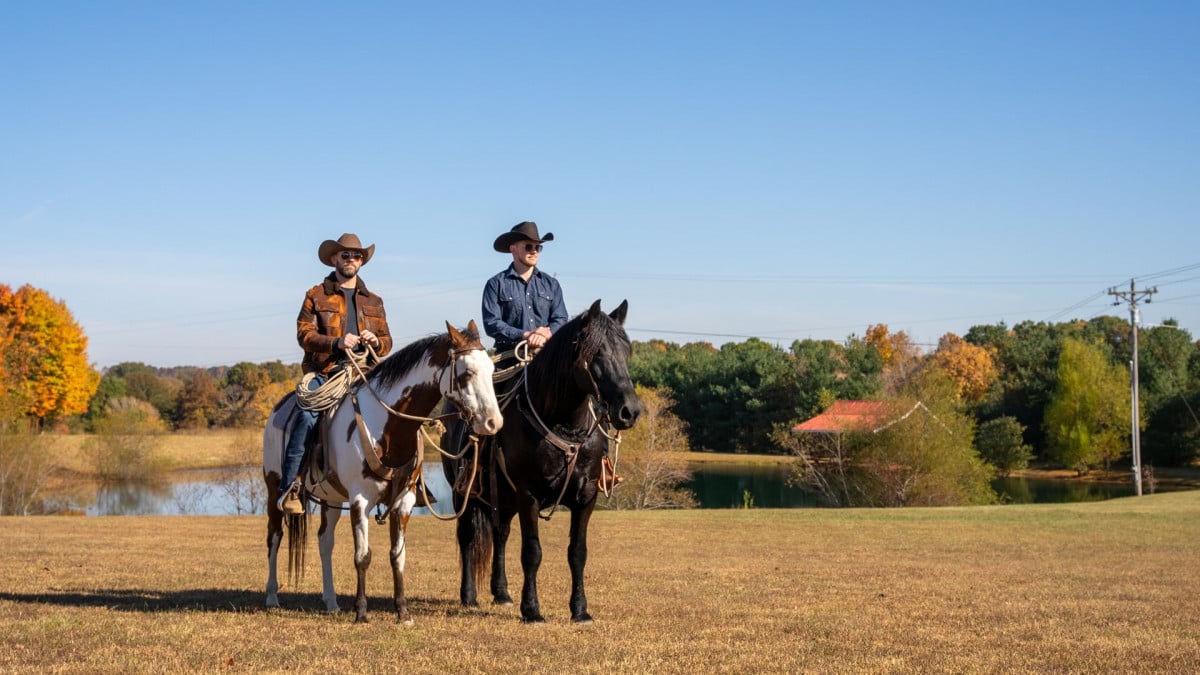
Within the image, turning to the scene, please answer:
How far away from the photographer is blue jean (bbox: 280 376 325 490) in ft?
30.7

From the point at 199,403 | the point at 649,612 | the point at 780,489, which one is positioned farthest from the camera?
the point at 199,403

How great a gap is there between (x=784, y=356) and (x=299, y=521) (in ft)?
257

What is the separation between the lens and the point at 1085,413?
74875mm

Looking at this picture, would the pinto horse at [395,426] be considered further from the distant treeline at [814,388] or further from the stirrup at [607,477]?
the distant treeline at [814,388]

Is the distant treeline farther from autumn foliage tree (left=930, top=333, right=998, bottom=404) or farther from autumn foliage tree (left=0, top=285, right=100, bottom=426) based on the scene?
autumn foliage tree (left=0, top=285, right=100, bottom=426)

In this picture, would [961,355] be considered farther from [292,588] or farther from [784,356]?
[292,588]

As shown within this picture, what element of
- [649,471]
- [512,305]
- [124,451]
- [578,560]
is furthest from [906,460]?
[578,560]

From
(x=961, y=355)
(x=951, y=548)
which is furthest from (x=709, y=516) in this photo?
(x=961, y=355)

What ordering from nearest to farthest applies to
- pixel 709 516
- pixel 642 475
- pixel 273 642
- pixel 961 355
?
pixel 273 642
pixel 709 516
pixel 642 475
pixel 961 355

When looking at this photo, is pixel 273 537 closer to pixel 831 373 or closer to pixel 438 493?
pixel 438 493

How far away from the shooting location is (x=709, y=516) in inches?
1227

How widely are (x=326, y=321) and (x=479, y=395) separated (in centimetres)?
229

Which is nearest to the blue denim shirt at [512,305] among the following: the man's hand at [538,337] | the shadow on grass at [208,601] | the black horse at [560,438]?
the man's hand at [538,337]

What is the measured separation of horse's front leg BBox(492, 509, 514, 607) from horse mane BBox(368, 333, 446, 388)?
180 centimetres
